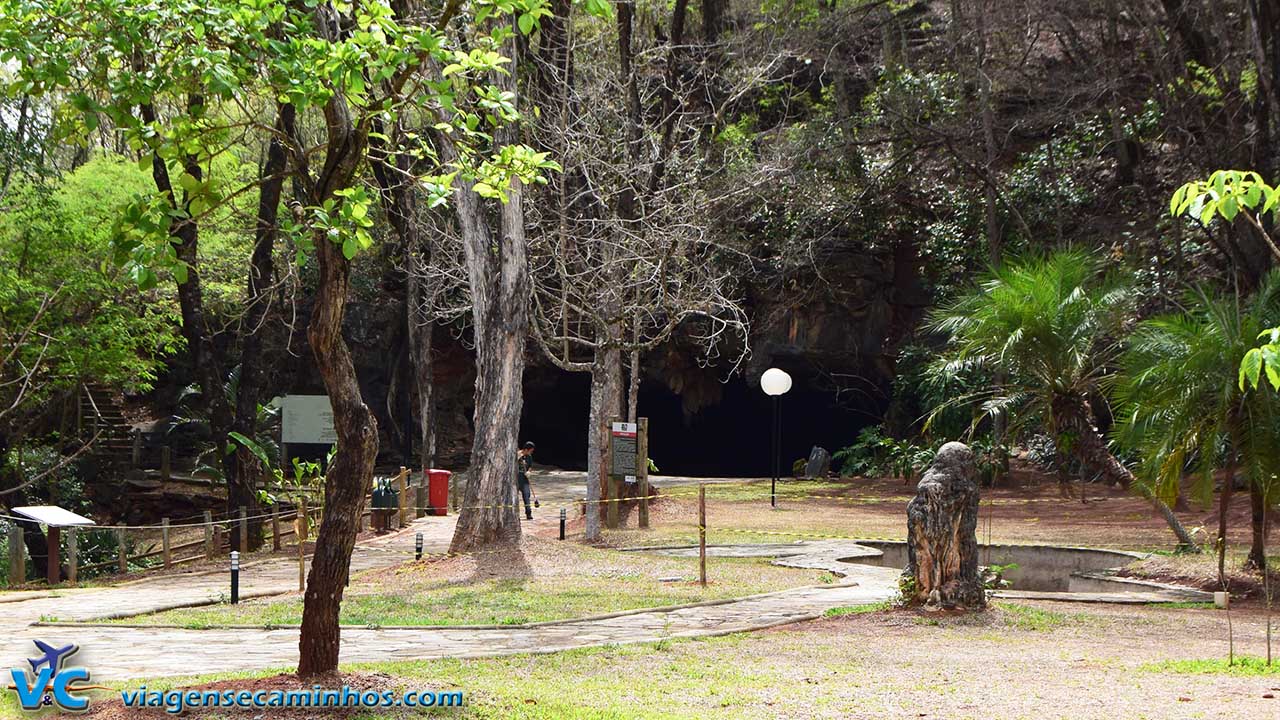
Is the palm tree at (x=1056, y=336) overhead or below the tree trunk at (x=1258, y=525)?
overhead

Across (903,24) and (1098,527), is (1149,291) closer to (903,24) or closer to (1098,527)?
(1098,527)

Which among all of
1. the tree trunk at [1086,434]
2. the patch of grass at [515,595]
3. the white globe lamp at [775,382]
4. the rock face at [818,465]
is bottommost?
the patch of grass at [515,595]

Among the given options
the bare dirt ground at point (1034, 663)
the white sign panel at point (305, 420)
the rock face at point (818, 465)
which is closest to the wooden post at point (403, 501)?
the white sign panel at point (305, 420)

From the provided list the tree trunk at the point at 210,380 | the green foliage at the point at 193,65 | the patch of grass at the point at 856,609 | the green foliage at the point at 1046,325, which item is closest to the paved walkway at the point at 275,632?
the patch of grass at the point at 856,609

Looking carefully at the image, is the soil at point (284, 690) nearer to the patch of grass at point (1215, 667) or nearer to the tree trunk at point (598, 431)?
the patch of grass at point (1215, 667)

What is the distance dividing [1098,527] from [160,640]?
14.4 m

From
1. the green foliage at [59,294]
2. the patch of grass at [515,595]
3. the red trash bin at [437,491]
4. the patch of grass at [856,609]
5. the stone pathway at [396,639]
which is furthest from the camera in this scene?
the red trash bin at [437,491]

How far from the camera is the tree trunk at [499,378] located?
52.9 ft

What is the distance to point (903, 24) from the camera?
31.2m

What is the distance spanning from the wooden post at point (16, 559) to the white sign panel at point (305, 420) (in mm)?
11198

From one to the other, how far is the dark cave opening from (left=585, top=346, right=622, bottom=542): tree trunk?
17.9m

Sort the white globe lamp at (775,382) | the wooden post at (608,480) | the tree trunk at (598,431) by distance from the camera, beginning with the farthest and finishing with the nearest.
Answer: the white globe lamp at (775,382) < the wooden post at (608,480) < the tree trunk at (598,431)

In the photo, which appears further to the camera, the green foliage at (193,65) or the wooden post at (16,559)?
the wooden post at (16,559)

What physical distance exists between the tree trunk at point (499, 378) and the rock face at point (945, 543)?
21.8 ft
